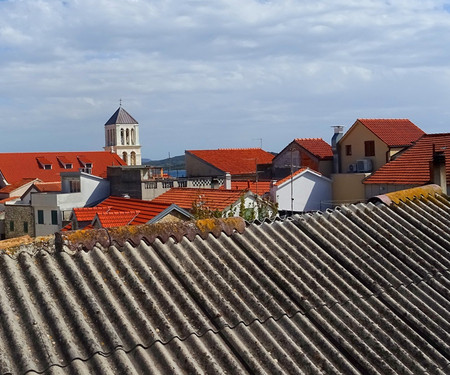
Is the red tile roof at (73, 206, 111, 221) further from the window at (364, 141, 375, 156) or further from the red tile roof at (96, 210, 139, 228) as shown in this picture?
the window at (364, 141, 375, 156)

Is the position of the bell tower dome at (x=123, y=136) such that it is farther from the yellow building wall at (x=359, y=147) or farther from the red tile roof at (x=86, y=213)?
the red tile roof at (x=86, y=213)

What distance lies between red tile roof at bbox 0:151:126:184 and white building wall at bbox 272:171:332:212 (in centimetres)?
2913

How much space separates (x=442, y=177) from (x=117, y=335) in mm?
7122

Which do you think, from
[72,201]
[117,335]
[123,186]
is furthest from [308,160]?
[117,335]

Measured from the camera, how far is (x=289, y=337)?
471cm

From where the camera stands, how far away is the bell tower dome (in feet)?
290

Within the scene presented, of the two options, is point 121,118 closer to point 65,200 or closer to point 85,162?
point 85,162

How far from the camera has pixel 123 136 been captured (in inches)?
3556

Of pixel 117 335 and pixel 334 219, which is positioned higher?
pixel 334 219

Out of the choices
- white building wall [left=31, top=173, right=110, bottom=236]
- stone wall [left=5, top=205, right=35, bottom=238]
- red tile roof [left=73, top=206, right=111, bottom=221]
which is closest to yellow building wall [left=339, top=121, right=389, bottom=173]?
white building wall [left=31, top=173, right=110, bottom=236]

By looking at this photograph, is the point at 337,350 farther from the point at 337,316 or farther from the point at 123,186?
the point at 123,186

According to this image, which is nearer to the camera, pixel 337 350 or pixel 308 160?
pixel 337 350

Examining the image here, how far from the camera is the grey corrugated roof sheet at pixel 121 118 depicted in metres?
90.7

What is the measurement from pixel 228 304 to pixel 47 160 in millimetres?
66281
